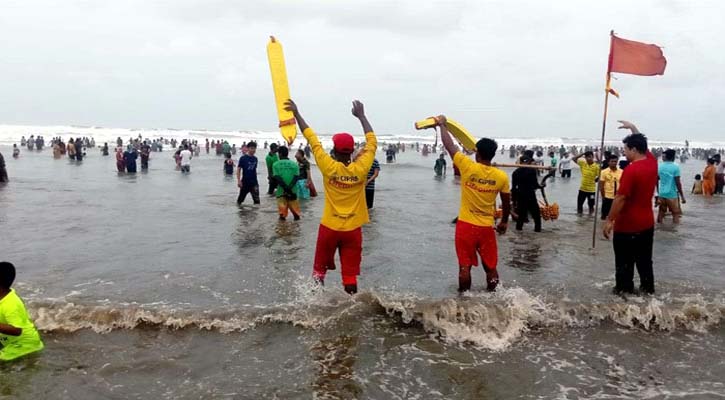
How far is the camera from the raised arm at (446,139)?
5.58 meters

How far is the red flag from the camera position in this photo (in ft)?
26.4

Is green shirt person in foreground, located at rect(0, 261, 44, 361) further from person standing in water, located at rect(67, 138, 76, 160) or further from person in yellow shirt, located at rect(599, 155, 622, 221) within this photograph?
person standing in water, located at rect(67, 138, 76, 160)

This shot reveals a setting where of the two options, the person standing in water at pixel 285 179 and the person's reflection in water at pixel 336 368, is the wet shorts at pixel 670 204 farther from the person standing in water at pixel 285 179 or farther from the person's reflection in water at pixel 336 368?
the person's reflection in water at pixel 336 368

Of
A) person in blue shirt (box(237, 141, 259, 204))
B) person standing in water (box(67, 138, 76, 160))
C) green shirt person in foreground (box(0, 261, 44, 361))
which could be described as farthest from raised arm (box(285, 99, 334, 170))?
person standing in water (box(67, 138, 76, 160))

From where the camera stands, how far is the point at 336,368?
4.35 meters

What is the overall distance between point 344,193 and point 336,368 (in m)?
1.61

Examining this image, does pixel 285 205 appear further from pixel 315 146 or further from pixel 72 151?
pixel 72 151

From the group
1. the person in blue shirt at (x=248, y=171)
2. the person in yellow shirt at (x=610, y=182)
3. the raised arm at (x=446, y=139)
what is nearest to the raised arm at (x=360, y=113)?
the raised arm at (x=446, y=139)

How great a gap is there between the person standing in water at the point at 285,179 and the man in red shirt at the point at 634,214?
6.08 meters

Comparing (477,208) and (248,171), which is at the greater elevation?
(477,208)

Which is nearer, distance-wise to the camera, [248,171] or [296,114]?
[296,114]

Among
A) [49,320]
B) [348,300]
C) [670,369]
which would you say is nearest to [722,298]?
[670,369]

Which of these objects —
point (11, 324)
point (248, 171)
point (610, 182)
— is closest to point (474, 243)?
point (11, 324)

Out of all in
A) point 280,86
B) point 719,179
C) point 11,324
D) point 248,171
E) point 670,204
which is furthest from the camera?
point 719,179
